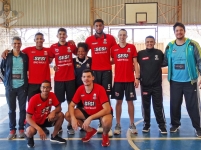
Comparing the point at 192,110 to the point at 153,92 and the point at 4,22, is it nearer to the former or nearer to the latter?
the point at 153,92

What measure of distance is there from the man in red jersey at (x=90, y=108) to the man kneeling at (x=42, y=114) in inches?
10.1

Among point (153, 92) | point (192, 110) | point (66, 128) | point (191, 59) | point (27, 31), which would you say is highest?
point (27, 31)

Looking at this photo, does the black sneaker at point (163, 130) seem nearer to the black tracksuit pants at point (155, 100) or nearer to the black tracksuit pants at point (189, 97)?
the black tracksuit pants at point (155, 100)

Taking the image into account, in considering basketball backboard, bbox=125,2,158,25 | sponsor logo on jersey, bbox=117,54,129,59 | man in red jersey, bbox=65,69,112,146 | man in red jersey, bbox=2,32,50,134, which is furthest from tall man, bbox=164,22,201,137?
basketball backboard, bbox=125,2,158,25

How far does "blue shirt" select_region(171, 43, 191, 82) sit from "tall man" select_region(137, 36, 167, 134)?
0.88 feet

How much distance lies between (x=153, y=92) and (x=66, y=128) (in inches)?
78.6

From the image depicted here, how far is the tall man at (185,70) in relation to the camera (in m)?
4.61

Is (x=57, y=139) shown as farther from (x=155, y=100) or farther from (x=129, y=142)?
(x=155, y=100)

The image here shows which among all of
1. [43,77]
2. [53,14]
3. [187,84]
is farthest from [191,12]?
[43,77]

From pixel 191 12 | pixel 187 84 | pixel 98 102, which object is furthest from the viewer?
pixel 191 12

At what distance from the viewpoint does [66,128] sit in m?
5.38

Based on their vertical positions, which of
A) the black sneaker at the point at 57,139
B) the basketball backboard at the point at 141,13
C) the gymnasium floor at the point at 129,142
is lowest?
the gymnasium floor at the point at 129,142

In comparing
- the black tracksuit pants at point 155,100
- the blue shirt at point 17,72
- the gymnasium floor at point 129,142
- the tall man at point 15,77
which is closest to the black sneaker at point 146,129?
the gymnasium floor at point 129,142

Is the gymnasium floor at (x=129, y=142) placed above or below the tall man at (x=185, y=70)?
below
